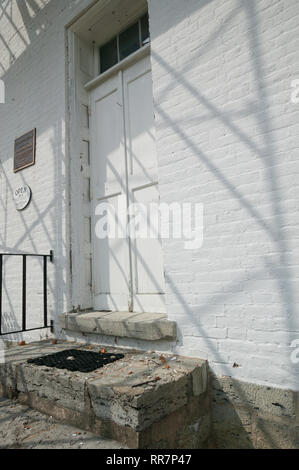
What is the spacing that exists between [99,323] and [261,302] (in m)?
1.46

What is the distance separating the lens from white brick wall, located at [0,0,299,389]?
1.99 m

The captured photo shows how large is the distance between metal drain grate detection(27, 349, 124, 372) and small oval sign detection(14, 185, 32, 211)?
6.80 ft

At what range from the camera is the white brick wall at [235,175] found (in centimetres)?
198

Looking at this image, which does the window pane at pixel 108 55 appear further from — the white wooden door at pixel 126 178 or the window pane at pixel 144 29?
the window pane at pixel 144 29

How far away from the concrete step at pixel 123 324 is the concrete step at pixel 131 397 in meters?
0.16

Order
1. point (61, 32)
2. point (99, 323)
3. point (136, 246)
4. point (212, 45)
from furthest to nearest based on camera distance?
point (61, 32) < point (136, 246) < point (99, 323) < point (212, 45)

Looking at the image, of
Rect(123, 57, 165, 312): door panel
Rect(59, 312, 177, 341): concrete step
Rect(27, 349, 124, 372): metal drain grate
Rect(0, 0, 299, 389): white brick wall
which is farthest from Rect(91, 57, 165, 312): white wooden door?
Rect(27, 349, 124, 372): metal drain grate

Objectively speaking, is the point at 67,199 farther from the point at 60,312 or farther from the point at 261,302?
the point at 261,302

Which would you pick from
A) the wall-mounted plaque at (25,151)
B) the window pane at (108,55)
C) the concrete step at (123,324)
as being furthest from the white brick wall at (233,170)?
the wall-mounted plaque at (25,151)

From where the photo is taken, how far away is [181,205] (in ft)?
8.09

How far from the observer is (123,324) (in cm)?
263

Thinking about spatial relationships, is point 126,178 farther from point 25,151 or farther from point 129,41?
point 25,151
